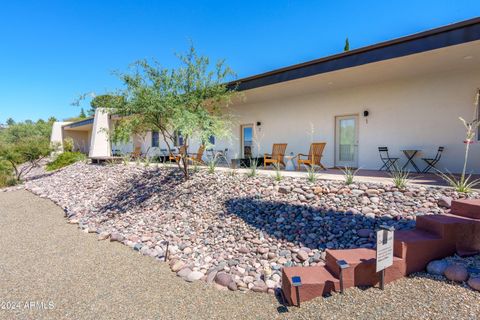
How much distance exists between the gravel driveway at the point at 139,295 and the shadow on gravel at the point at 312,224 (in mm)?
1024

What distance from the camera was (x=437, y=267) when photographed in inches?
95.8

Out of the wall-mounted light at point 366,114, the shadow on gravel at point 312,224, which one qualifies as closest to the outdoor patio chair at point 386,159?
the wall-mounted light at point 366,114

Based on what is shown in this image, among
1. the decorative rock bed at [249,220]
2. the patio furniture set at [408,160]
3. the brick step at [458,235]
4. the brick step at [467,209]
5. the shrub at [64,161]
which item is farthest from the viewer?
the shrub at [64,161]

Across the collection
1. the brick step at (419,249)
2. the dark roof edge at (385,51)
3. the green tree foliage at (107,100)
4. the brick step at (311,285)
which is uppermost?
the dark roof edge at (385,51)

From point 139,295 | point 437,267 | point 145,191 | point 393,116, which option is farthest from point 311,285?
point 393,116

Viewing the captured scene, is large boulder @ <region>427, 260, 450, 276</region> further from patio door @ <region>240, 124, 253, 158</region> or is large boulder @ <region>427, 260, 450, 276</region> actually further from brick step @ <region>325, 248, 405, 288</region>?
patio door @ <region>240, 124, 253, 158</region>

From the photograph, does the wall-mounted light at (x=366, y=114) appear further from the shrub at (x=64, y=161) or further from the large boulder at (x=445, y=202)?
the shrub at (x=64, y=161)

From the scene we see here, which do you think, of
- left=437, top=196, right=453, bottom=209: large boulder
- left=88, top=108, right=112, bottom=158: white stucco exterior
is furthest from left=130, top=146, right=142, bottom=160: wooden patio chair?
left=437, top=196, right=453, bottom=209: large boulder

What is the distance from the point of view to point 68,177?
424 inches

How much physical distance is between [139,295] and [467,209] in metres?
3.83

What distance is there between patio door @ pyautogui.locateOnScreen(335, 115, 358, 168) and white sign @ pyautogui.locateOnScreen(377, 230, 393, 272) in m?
6.89

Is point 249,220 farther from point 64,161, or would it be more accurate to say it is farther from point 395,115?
point 64,161

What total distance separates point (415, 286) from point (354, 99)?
718 centimetres

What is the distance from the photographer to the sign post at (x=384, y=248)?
2.18 metres
